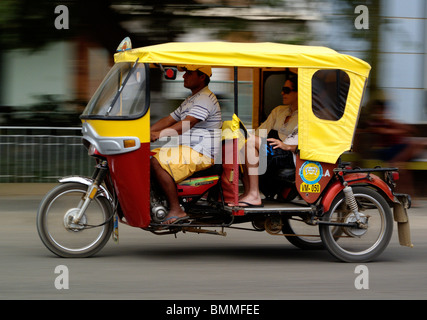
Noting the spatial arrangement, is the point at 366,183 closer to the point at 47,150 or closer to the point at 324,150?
the point at 324,150

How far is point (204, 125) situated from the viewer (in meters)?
7.06

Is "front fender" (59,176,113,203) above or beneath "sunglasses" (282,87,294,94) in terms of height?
beneath

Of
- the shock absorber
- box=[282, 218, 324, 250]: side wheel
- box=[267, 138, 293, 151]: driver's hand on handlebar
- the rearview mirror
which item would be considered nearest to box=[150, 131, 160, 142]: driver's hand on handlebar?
the rearview mirror

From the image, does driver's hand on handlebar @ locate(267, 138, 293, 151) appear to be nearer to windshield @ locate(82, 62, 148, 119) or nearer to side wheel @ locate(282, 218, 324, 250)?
side wheel @ locate(282, 218, 324, 250)

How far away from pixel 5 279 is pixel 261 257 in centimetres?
252

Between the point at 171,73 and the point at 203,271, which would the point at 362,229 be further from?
the point at 171,73

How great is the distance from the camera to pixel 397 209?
23.9 ft

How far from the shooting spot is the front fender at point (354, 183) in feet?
23.1

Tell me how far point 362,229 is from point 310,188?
2.12 ft

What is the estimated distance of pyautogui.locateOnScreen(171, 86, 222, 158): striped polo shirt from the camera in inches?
274

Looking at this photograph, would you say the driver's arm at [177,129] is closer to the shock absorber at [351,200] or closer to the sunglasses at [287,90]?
the sunglasses at [287,90]

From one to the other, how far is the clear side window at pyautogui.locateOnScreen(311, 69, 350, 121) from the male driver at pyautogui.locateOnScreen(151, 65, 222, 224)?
0.95m

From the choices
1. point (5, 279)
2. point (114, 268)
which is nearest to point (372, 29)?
point (114, 268)

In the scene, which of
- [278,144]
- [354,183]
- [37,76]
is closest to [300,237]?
[354,183]
